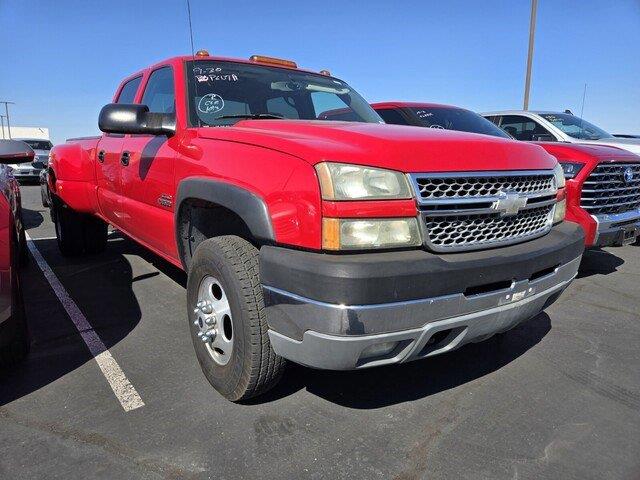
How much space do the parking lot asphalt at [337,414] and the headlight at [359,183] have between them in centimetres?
114

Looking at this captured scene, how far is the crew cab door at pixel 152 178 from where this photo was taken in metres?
2.99

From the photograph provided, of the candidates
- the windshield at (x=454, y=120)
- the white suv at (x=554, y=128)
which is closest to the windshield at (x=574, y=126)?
the white suv at (x=554, y=128)

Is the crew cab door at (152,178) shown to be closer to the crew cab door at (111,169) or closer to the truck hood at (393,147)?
the crew cab door at (111,169)

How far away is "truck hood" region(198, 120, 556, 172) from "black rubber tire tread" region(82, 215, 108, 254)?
3.59 meters

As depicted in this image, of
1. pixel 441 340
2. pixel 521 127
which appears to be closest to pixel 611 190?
pixel 521 127

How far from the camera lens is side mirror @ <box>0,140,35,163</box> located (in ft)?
10.1

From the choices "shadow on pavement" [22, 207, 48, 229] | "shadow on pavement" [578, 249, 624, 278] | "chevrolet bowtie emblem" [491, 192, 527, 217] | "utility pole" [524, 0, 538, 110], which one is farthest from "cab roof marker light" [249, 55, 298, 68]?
"utility pole" [524, 0, 538, 110]

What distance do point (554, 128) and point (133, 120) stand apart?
6.00m

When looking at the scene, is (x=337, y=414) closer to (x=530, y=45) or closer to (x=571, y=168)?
(x=571, y=168)

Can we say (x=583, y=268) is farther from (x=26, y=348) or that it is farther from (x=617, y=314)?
(x=26, y=348)

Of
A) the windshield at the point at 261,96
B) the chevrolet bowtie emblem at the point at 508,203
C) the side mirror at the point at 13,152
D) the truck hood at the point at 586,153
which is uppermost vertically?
the windshield at the point at 261,96

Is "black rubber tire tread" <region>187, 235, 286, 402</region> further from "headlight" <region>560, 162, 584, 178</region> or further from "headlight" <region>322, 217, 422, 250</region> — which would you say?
"headlight" <region>560, 162, 584, 178</region>

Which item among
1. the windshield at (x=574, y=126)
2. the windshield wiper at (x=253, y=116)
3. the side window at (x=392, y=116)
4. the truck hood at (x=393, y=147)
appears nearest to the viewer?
the truck hood at (x=393, y=147)

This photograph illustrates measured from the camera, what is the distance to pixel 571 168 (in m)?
4.42
